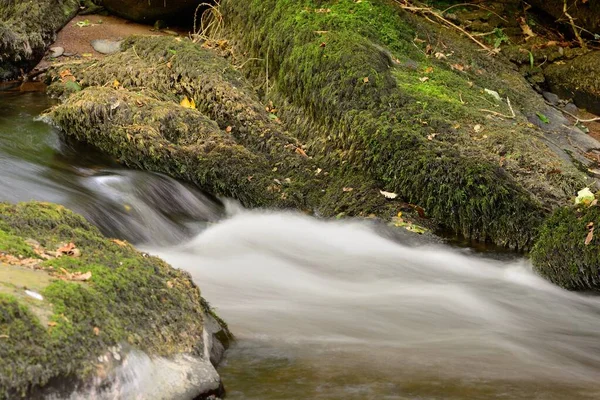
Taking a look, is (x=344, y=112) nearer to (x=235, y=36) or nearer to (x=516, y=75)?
(x=235, y=36)

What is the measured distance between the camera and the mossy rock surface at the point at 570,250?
552 centimetres

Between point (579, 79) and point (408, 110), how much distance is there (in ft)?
14.2

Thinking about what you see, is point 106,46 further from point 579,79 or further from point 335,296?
point 579,79

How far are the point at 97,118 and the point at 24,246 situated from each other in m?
4.07

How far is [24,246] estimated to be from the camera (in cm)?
356

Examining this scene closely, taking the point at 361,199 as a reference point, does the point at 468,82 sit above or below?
above

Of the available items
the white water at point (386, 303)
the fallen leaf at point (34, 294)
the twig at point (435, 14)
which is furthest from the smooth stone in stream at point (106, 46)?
the fallen leaf at point (34, 294)

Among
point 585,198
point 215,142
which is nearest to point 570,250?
point 585,198

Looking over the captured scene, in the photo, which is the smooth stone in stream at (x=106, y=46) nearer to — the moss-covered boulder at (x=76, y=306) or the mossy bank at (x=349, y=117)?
the mossy bank at (x=349, y=117)

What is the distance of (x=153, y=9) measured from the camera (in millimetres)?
10859

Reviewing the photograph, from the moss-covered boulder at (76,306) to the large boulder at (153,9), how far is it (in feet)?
23.5

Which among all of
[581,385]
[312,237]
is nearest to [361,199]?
[312,237]

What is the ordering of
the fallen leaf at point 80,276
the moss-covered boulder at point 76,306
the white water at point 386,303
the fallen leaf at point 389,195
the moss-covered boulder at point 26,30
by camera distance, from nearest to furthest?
the moss-covered boulder at point 76,306, the fallen leaf at point 80,276, the white water at point 386,303, the fallen leaf at point 389,195, the moss-covered boulder at point 26,30

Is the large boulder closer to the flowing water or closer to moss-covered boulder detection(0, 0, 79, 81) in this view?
moss-covered boulder detection(0, 0, 79, 81)
